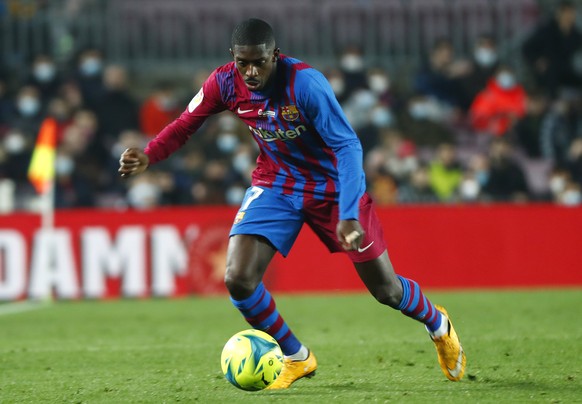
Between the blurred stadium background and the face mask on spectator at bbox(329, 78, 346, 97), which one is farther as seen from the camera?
the face mask on spectator at bbox(329, 78, 346, 97)

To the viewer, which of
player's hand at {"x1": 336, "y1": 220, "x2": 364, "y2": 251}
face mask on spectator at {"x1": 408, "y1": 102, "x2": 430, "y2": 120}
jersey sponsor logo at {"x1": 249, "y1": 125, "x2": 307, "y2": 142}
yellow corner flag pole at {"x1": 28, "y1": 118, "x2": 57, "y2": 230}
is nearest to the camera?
player's hand at {"x1": 336, "y1": 220, "x2": 364, "y2": 251}

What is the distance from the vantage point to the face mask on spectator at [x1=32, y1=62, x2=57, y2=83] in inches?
672

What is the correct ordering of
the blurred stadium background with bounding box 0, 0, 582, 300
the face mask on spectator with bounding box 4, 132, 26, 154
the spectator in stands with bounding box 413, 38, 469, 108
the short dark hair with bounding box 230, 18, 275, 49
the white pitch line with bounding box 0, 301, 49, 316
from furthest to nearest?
1. the spectator in stands with bounding box 413, 38, 469, 108
2. the face mask on spectator with bounding box 4, 132, 26, 154
3. the blurred stadium background with bounding box 0, 0, 582, 300
4. the white pitch line with bounding box 0, 301, 49, 316
5. the short dark hair with bounding box 230, 18, 275, 49

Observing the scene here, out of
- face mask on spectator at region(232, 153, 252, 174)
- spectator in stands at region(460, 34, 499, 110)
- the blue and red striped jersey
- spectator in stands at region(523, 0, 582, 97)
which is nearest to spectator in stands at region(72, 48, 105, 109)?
face mask on spectator at region(232, 153, 252, 174)

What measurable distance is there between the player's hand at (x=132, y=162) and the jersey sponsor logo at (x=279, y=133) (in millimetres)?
675

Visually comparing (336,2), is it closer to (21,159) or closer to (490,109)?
(490,109)

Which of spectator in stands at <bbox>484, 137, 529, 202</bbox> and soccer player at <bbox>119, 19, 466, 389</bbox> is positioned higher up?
soccer player at <bbox>119, 19, 466, 389</bbox>

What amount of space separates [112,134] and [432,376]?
34.7 feet

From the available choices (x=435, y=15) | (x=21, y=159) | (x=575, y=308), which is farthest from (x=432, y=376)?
(x=435, y=15)

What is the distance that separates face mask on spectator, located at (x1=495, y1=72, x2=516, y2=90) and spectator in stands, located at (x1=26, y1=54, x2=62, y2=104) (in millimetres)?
6592

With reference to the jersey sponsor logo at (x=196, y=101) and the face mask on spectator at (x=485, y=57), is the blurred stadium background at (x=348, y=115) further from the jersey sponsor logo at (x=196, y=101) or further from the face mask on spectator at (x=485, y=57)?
the jersey sponsor logo at (x=196, y=101)

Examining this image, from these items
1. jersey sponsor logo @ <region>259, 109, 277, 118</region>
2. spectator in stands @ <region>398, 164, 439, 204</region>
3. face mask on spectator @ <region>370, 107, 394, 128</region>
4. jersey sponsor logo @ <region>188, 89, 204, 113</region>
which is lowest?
spectator in stands @ <region>398, 164, 439, 204</region>

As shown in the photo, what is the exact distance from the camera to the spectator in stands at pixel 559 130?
16.7 m

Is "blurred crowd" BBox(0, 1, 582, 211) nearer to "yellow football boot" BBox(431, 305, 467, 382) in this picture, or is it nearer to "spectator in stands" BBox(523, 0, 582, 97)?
"spectator in stands" BBox(523, 0, 582, 97)
